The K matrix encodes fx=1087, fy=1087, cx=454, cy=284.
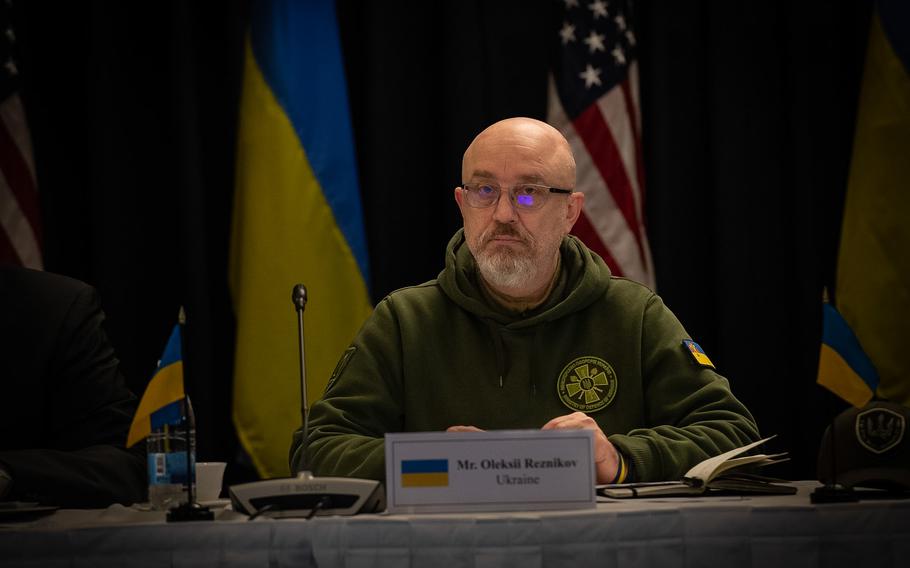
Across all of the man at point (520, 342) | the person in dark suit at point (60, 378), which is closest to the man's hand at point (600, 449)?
the man at point (520, 342)

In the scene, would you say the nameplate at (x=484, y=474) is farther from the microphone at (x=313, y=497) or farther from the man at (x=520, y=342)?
the man at (x=520, y=342)

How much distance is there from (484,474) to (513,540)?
153mm

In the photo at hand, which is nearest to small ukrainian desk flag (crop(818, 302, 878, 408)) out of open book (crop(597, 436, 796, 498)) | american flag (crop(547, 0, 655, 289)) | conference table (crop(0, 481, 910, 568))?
open book (crop(597, 436, 796, 498))

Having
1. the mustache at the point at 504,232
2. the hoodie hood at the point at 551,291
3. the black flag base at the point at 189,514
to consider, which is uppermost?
the mustache at the point at 504,232

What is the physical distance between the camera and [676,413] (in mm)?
2598

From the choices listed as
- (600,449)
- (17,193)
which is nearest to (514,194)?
(600,449)

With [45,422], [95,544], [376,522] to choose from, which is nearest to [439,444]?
[376,522]

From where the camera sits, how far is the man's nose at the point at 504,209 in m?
2.75

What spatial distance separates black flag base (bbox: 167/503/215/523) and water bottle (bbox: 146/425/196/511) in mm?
276

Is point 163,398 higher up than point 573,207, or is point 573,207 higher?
point 573,207

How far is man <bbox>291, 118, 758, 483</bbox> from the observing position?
2635 mm

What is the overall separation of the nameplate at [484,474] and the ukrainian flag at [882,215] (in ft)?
8.39

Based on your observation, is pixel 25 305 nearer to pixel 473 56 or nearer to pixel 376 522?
pixel 376 522

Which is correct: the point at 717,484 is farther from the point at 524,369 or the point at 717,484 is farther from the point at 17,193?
the point at 17,193
